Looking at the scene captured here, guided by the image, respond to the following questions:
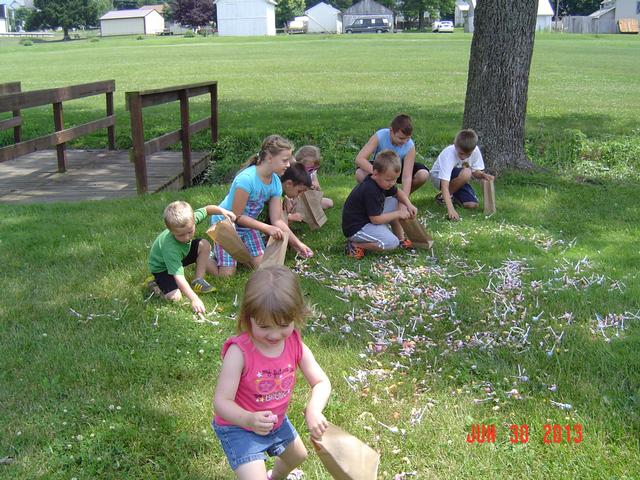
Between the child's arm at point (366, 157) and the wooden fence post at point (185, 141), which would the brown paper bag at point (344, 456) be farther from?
the wooden fence post at point (185, 141)

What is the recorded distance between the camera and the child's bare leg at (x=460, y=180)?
774 cm

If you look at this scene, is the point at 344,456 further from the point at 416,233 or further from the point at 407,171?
the point at 407,171

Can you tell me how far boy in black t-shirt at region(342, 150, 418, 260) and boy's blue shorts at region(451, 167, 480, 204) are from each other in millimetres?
1700

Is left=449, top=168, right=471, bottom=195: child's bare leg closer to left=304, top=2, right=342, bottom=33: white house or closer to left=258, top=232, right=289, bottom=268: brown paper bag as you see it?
left=258, top=232, right=289, bottom=268: brown paper bag

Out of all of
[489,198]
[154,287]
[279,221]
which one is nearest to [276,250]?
[279,221]

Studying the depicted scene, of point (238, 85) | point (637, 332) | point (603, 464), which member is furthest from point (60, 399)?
point (238, 85)

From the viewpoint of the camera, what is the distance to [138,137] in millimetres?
8156

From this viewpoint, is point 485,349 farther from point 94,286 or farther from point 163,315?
point 94,286

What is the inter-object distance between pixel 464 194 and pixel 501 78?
1.98 meters

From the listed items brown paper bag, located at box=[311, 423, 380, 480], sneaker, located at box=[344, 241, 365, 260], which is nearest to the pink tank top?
brown paper bag, located at box=[311, 423, 380, 480]

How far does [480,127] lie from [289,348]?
275 inches

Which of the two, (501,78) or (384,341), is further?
(501,78)

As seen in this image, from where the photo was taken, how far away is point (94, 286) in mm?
5383

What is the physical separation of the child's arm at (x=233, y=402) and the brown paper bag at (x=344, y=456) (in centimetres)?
22
